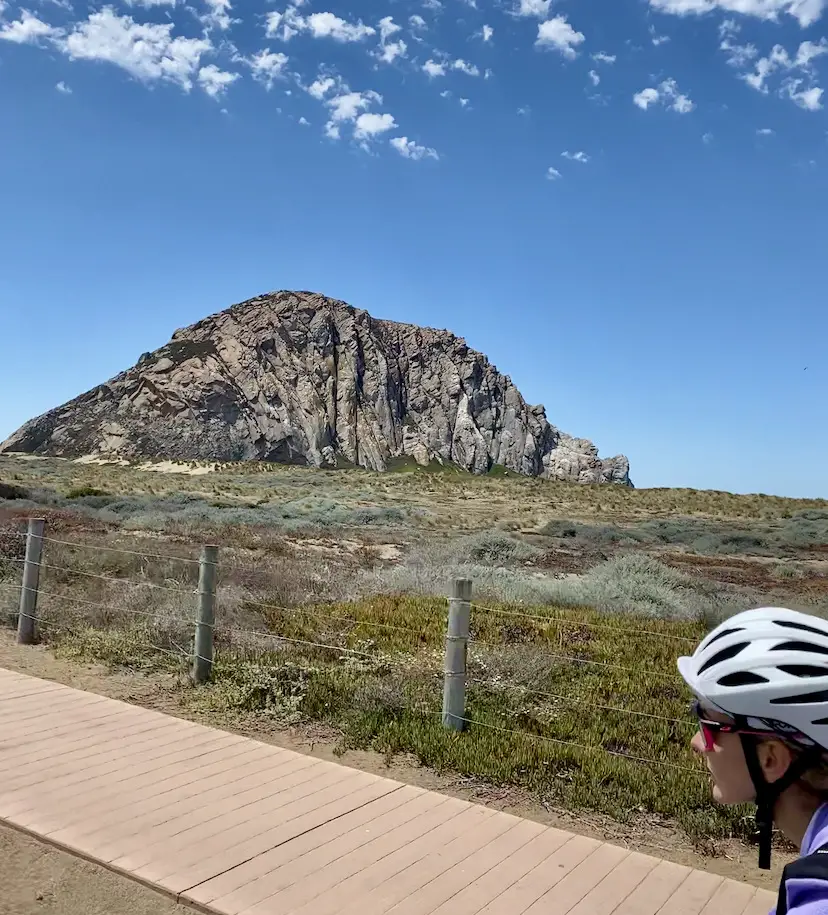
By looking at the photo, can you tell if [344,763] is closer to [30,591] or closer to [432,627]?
[432,627]

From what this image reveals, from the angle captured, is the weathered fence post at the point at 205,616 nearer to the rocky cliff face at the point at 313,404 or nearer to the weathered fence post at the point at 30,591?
the weathered fence post at the point at 30,591

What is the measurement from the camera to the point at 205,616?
7.54 meters

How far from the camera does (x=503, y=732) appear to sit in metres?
6.27

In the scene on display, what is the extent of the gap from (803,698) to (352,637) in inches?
313

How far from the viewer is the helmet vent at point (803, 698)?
1.71 meters

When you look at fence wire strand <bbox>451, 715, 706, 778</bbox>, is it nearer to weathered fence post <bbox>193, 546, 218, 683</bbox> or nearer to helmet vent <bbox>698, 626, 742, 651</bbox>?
weathered fence post <bbox>193, 546, 218, 683</bbox>

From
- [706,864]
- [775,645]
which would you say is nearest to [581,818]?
[706,864]

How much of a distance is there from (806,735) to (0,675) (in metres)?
7.70

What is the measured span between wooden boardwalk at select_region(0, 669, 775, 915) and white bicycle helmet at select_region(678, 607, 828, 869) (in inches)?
95.5

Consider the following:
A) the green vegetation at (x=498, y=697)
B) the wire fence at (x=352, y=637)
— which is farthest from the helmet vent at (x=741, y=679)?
the wire fence at (x=352, y=637)

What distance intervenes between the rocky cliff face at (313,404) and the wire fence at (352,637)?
10739 centimetres

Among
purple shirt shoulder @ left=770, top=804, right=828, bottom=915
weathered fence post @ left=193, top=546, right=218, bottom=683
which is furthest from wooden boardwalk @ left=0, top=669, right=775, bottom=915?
purple shirt shoulder @ left=770, top=804, right=828, bottom=915

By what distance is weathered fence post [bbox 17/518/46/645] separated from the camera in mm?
9000

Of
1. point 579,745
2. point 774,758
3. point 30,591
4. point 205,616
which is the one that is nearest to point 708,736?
point 774,758
